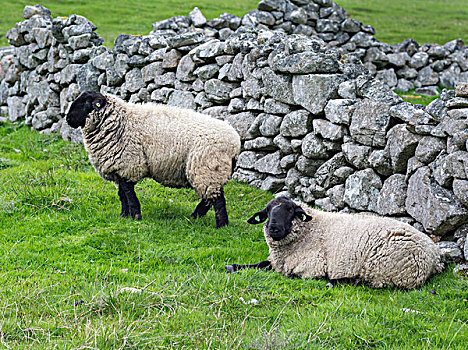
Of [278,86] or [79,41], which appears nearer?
[278,86]

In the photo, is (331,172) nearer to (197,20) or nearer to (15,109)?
(197,20)

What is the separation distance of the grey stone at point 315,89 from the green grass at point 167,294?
2.01 metres

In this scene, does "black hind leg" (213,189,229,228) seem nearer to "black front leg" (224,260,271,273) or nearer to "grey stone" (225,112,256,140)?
"black front leg" (224,260,271,273)

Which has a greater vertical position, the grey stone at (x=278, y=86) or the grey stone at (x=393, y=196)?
the grey stone at (x=278, y=86)

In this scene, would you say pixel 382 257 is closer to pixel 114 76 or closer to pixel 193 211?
pixel 193 211

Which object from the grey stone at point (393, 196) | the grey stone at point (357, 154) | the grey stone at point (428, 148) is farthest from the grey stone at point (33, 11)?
the grey stone at point (428, 148)

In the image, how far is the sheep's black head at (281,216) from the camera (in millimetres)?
5715

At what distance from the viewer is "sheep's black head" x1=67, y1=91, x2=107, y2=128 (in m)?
7.81

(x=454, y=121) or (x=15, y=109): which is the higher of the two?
(x=454, y=121)

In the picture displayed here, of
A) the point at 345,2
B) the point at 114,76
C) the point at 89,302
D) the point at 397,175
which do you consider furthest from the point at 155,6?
the point at 89,302

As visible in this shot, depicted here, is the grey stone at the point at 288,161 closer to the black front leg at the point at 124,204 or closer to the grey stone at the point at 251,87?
the grey stone at the point at 251,87

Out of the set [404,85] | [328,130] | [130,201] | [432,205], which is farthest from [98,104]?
[404,85]

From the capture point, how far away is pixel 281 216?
5789 millimetres

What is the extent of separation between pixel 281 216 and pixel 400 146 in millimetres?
2002
